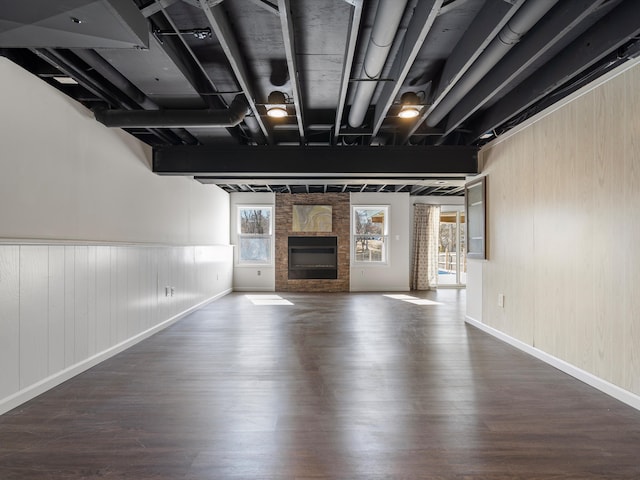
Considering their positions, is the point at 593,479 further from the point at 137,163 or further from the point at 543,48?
the point at 137,163

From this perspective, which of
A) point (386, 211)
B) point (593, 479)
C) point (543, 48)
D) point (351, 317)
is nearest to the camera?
point (593, 479)

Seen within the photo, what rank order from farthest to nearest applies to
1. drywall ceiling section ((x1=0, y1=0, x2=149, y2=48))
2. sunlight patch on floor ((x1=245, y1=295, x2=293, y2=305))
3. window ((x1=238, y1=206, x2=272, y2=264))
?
window ((x1=238, y1=206, x2=272, y2=264)), sunlight patch on floor ((x1=245, y1=295, x2=293, y2=305)), drywall ceiling section ((x1=0, y1=0, x2=149, y2=48))

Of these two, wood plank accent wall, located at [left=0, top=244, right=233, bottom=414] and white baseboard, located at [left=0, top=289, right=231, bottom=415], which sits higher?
wood plank accent wall, located at [left=0, top=244, right=233, bottom=414]

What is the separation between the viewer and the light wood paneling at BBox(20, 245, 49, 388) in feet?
7.64

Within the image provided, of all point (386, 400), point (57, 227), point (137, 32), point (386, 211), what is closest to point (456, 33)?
point (137, 32)

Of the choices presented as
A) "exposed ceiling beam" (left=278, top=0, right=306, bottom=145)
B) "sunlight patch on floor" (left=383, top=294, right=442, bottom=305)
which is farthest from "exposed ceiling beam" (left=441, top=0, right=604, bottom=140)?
"sunlight patch on floor" (left=383, top=294, right=442, bottom=305)

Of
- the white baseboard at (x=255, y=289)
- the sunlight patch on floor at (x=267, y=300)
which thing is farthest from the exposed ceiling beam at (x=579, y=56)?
the white baseboard at (x=255, y=289)

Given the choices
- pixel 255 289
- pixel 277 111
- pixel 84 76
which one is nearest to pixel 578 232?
pixel 277 111

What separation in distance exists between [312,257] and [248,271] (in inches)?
65.3

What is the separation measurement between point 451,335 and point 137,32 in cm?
421

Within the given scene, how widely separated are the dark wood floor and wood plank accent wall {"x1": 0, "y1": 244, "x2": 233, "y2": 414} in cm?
18

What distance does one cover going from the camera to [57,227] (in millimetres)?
2740

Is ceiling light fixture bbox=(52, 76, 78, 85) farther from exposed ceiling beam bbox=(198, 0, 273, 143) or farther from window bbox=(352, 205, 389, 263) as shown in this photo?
window bbox=(352, 205, 389, 263)

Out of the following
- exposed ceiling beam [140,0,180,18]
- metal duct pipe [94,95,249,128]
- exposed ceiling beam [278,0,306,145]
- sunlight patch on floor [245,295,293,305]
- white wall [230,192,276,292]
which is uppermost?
exposed ceiling beam [140,0,180,18]
